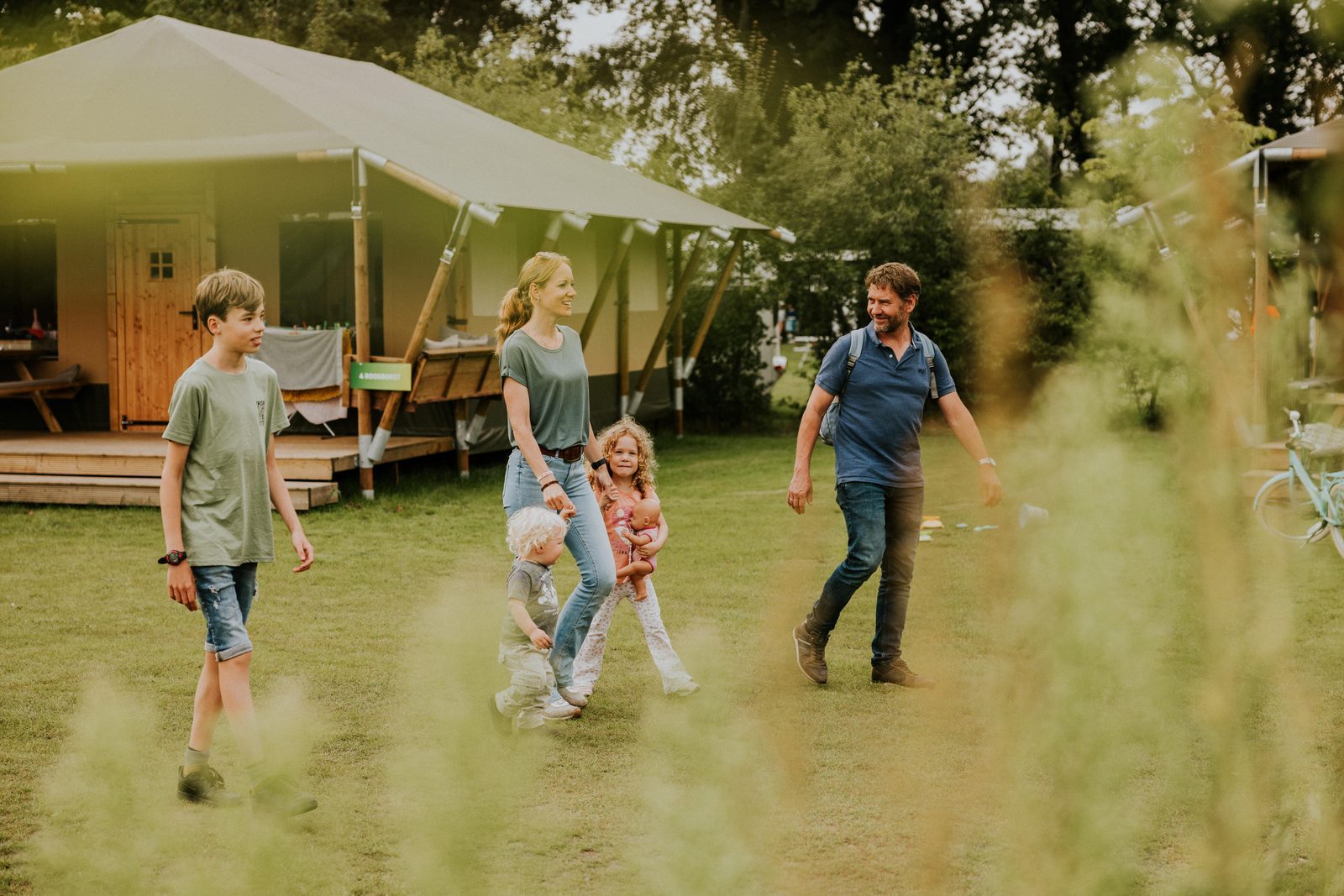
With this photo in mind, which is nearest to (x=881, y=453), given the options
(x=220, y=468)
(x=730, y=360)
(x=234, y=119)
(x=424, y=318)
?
(x=220, y=468)

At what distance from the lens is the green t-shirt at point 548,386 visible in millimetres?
5242

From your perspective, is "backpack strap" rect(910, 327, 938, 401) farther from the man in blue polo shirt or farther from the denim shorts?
the denim shorts

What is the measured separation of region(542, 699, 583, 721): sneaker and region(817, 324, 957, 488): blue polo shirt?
4.68ft

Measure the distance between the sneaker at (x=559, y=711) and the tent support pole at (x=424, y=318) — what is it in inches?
264

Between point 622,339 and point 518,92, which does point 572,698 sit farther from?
point 518,92

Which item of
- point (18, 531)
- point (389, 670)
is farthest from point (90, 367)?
point (389, 670)

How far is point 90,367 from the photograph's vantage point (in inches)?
587

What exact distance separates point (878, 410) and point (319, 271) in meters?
10.1

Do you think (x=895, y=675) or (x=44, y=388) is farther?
(x=44, y=388)

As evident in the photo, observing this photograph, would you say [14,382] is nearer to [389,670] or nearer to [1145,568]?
[389,670]

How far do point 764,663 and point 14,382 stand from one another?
1069cm

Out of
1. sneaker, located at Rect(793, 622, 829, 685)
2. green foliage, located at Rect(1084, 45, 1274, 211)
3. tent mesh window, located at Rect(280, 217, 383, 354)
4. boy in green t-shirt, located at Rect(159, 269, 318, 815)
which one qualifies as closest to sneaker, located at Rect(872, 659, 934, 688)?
sneaker, located at Rect(793, 622, 829, 685)

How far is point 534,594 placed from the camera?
5.20m

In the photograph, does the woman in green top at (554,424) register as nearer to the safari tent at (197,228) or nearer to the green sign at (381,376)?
the green sign at (381,376)
